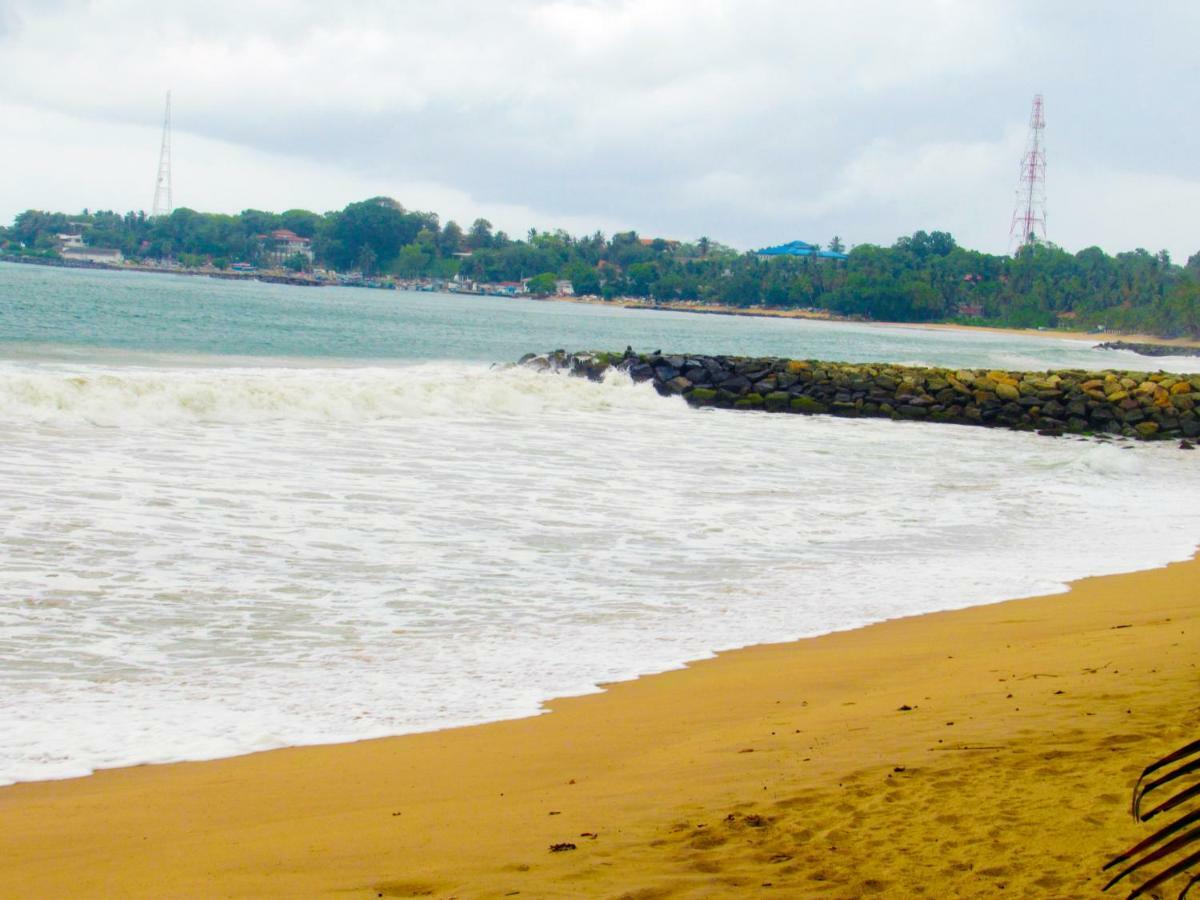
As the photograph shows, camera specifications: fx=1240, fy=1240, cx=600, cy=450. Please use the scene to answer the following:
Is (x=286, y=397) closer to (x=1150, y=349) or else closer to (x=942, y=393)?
(x=942, y=393)

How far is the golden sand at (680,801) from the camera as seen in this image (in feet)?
11.8

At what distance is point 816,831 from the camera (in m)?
3.91

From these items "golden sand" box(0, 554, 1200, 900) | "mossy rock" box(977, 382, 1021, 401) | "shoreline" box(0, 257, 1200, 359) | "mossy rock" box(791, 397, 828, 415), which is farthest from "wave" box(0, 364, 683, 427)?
"shoreline" box(0, 257, 1200, 359)

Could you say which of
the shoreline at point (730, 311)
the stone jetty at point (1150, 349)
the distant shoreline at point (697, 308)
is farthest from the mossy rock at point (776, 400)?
the distant shoreline at point (697, 308)

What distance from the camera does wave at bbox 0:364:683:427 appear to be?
16.2 metres

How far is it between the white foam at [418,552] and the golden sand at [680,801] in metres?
0.51

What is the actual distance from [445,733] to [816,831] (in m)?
1.90

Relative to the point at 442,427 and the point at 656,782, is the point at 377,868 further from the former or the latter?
the point at 442,427

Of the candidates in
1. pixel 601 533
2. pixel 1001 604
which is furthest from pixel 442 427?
pixel 1001 604

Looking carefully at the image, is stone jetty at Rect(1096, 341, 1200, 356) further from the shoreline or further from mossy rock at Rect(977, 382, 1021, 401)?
mossy rock at Rect(977, 382, 1021, 401)

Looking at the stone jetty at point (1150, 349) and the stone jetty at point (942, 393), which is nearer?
the stone jetty at point (942, 393)

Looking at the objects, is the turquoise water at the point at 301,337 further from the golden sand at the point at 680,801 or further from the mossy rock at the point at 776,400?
the golden sand at the point at 680,801

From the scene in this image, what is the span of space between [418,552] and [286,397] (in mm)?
10849

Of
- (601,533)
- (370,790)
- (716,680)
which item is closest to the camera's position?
(370,790)
